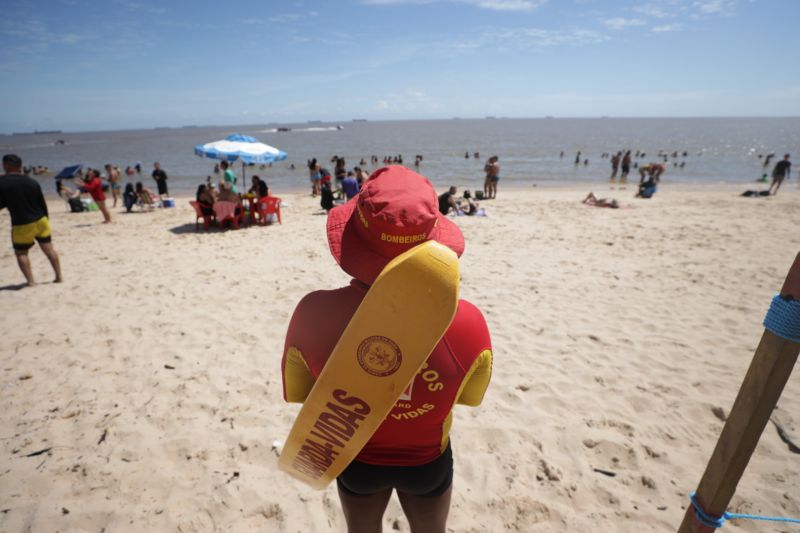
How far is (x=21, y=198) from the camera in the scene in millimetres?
5449

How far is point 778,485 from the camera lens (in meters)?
2.80

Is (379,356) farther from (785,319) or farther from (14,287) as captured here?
(14,287)

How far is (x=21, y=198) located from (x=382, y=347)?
709cm

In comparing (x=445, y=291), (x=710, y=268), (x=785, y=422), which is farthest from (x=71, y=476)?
(x=710, y=268)

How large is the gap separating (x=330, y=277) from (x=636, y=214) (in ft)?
33.4

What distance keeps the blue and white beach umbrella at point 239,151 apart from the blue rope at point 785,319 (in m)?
11.5

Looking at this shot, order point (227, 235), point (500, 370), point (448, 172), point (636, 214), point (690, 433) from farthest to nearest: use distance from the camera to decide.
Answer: point (448, 172) → point (636, 214) → point (227, 235) → point (500, 370) → point (690, 433)

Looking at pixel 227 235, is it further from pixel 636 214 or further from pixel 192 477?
pixel 636 214

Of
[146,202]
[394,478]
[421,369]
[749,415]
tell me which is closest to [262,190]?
[146,202]

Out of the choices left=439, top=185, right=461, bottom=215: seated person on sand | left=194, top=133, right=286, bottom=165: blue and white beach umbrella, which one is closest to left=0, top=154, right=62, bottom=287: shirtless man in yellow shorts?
left=194, top=133, right=286, bottom=165: blue and white beach umbrella

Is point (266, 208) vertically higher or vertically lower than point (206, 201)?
lower

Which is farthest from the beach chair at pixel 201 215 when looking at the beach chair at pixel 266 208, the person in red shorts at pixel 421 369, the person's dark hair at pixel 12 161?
the person in red shorts at pixel 421 369

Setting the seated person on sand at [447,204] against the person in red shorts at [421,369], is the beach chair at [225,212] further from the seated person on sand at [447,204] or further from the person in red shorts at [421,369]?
the person in red shorts at [421,369]

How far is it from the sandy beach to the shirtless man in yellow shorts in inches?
33.5
